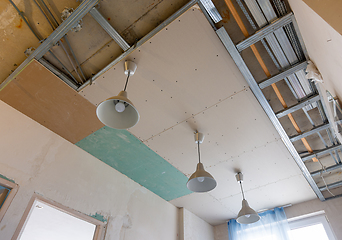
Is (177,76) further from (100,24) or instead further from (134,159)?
(134,159)

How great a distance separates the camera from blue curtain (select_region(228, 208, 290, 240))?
3.78 m

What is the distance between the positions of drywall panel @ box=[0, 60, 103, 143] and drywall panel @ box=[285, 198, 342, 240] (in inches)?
140

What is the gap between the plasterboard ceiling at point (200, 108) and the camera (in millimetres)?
1979

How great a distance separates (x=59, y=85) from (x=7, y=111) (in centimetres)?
61

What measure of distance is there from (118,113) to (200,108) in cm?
95

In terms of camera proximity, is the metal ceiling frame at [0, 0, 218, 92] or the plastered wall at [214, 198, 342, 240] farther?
the plastered wall at [214, 198, 342, 240]

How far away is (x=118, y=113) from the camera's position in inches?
71.2

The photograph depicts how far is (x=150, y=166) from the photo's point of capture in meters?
3.11

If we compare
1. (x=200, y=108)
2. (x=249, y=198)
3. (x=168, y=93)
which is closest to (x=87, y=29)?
(x=168, y=93)

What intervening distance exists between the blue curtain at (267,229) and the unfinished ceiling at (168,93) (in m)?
0.99

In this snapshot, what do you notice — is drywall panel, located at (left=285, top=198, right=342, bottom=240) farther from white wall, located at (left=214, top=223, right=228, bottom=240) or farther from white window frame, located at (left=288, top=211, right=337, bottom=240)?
white wall, located at (left=214, top=223, right=228, bottom=240)

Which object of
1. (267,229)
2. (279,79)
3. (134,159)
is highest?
(279,79)

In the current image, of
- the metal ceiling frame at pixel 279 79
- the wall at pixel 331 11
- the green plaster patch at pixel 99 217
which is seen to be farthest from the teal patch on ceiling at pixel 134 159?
the wall at pixel 331 11

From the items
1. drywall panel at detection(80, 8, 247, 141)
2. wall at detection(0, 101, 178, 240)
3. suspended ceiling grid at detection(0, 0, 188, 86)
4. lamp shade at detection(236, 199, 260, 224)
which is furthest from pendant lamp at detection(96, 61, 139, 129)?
lamp shade at detection(236, 199, 260, 224)
